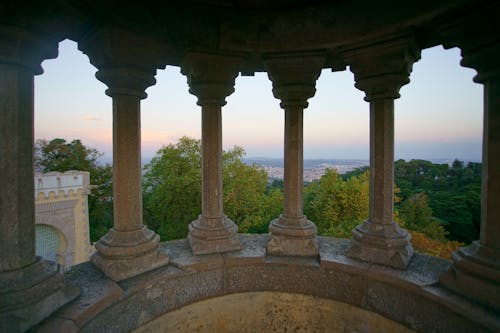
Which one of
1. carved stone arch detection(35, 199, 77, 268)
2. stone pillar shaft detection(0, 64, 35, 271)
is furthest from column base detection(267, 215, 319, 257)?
carved stone arch detection(35, 199, 77, 268)

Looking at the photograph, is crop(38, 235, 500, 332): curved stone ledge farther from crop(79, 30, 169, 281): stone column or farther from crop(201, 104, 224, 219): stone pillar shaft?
crop(201, 104, 224, 219): stone pillar shaft

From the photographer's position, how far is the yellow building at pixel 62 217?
15.3m

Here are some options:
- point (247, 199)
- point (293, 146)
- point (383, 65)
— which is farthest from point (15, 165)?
point (247, 199)

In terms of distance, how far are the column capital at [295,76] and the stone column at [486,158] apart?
4.92 ft

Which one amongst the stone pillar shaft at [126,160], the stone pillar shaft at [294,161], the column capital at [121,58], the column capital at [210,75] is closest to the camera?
the column capital at [121,58]

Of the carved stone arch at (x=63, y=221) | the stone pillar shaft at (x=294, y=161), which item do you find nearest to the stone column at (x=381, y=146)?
the stone pillar shaft at (x=294, y=161)

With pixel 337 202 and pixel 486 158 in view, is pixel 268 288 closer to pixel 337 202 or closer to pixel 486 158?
pixel 486 158

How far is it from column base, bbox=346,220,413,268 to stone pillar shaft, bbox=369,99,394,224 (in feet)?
0.37

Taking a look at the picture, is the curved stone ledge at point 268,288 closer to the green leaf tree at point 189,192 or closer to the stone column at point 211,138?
the stone column at point 211,138

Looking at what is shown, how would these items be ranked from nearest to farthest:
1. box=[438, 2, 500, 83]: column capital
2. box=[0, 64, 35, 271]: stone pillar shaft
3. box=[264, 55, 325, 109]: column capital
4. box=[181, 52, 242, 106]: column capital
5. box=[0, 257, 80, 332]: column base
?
box=[0, 257, 80, 332]: column base, box=[0, 64, 35, 271]: stone pillar shaft, box=[438, 2, 500, 83]: column capital, box=[181, 52, 242, 106]: column capital, box=[264, 55, 325, 109]: column capital

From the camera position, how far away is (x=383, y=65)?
131 inches

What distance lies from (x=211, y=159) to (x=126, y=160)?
1.07m

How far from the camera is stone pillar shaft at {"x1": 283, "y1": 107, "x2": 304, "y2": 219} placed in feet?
12.7

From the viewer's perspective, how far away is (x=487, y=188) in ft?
8.66
